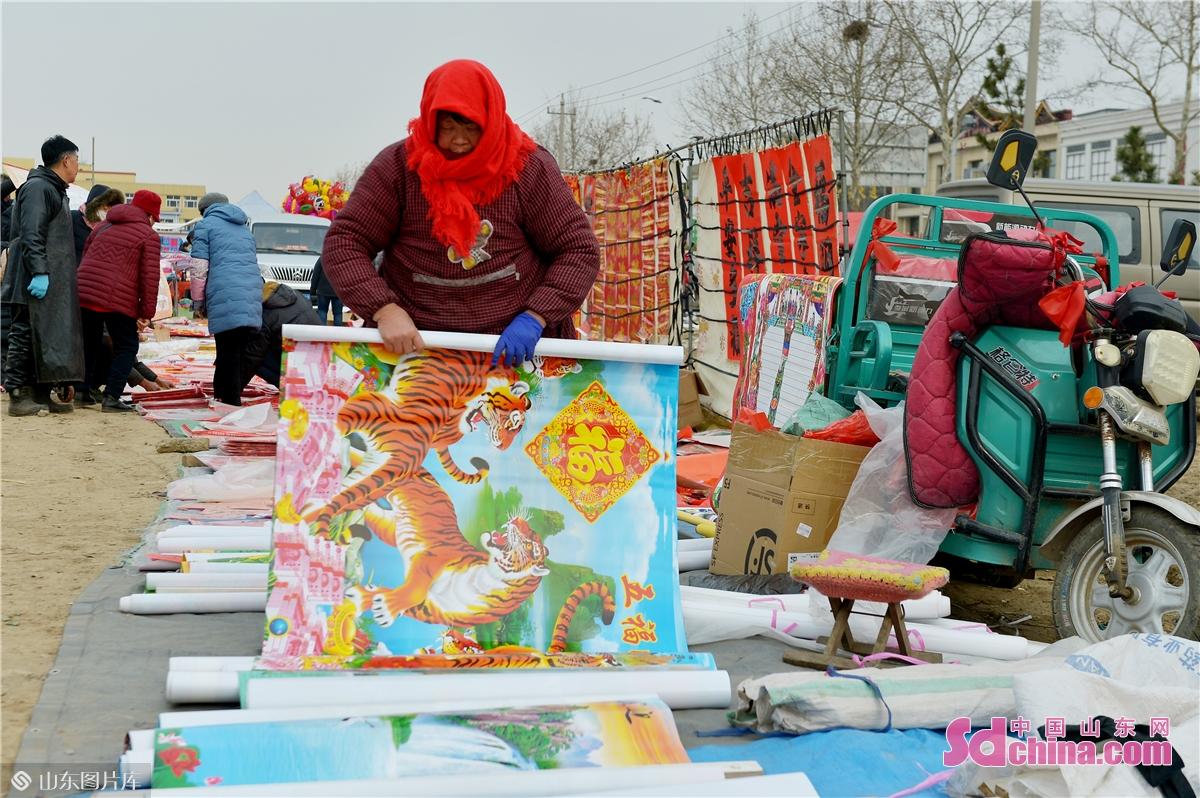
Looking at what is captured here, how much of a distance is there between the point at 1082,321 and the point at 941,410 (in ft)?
2.04

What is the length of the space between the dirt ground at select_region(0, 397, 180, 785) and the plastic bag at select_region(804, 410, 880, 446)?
3153 mm

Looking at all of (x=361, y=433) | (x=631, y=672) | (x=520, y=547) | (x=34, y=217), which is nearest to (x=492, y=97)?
(x=361, y=433)

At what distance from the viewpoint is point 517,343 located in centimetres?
417

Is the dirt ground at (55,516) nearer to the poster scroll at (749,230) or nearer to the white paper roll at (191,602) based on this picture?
the white paper roll at (191,602)

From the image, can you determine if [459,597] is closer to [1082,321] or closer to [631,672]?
[631,672]

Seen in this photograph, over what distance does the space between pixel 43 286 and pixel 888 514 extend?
25.5ft

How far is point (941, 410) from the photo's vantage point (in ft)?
16.5

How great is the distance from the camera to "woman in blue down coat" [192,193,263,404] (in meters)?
11.6

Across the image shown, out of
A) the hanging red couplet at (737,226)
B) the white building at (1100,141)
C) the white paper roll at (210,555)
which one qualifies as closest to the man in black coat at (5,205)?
the hanging red couplet at (737,226)

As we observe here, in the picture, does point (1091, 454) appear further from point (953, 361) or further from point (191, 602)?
point (191, 602)

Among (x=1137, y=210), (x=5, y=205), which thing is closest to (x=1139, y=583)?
(x=1137, y=210)

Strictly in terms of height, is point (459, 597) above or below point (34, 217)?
below

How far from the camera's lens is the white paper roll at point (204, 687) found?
3.56 meters

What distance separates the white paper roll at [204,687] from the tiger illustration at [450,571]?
447 millimetres
